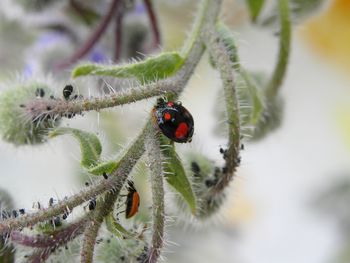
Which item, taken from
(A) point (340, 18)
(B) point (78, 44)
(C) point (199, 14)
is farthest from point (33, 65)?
(A) point (340, 18)

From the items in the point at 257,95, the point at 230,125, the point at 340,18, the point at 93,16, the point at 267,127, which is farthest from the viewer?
the point at 340,18

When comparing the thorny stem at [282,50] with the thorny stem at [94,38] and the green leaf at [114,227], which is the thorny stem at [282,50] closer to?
the thorny stem at [94,38]

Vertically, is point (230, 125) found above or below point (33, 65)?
above

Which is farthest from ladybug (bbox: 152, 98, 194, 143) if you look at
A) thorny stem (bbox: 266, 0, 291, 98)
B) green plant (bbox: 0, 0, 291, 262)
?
thorny stem (bbox: 266, 0, 291, 98)

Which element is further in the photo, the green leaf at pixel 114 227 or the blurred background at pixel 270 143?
the blurred background at pixel 270 143

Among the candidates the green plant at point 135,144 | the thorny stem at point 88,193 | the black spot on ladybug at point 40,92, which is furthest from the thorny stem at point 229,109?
the black spot on ladybug at point 40,92

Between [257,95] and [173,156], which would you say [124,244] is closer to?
[173,156]
